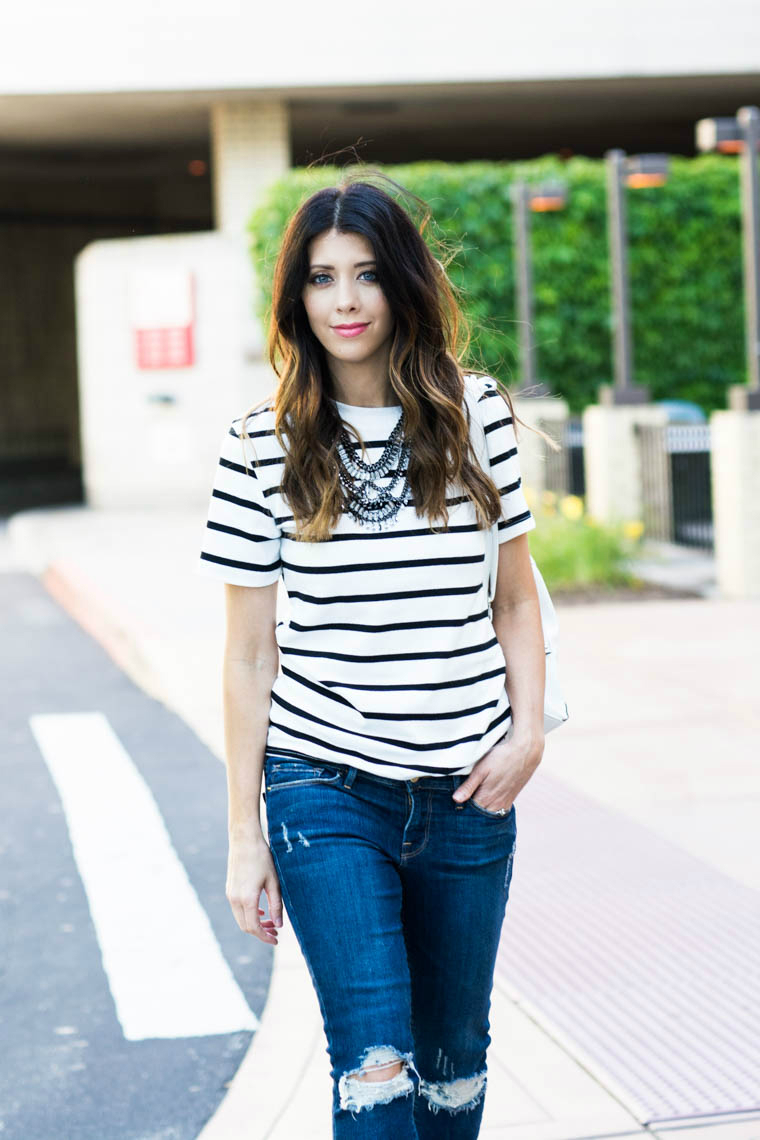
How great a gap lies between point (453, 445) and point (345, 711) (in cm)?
45

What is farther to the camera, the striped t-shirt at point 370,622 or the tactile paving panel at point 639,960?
the tactile paving panel at point 639,960

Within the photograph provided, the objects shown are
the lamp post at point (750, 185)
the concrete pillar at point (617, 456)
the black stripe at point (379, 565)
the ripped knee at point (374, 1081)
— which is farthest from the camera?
the concrete pillar at point (617, 456)

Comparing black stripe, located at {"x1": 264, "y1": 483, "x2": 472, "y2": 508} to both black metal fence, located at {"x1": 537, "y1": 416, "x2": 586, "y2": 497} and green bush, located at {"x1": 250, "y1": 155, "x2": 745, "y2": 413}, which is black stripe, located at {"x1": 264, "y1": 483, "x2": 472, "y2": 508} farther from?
green bush, located at {"x1": 250, "y1": 155, "x2": 745, "y2": 413}

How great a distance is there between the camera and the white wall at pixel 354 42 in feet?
66.8

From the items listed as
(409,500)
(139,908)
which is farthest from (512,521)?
(139,908)

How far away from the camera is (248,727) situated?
8.38 feet

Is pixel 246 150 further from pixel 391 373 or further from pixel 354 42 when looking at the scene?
pixel 391 373

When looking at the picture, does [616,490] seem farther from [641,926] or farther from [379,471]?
[379,471]

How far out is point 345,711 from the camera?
2453mm

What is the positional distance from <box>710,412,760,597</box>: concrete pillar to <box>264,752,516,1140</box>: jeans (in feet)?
29.7

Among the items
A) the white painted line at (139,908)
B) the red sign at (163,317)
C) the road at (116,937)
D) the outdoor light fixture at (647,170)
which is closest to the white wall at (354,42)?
the red sign at (163,317)

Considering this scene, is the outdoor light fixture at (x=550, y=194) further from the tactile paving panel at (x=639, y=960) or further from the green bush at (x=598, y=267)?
the tactile paving panel at (x=639, y=960)

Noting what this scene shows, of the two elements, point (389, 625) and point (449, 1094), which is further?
point (449, 1094)

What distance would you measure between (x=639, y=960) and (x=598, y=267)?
16.9 m
